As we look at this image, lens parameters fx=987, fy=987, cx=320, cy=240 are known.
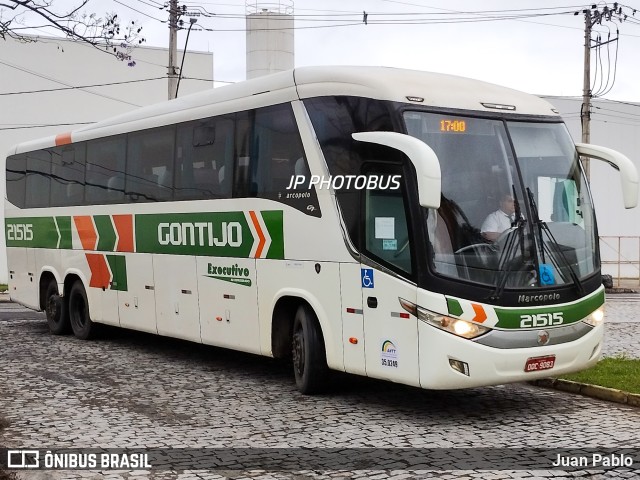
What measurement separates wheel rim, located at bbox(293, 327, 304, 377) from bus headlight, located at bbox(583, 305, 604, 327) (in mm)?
3187

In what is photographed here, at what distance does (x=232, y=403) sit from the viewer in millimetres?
10906

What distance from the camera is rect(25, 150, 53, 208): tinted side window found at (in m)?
18.5

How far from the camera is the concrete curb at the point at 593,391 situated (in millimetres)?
10422

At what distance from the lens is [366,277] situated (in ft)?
33.6

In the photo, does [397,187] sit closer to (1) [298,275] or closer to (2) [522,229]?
(2) [522,229]

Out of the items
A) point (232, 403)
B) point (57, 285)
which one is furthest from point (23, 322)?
point (232, 403)

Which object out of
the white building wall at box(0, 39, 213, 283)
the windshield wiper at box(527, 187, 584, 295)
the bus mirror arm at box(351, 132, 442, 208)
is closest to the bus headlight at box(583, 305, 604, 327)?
the windshield wiper at box(527, 187, 584, 295)

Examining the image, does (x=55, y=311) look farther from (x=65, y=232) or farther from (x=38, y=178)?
(x=38, y=178)

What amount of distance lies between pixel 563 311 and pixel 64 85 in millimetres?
36169

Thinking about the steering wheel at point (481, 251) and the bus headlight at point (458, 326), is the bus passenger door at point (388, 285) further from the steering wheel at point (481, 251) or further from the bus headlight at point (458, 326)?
the steering wheel at point (481, 251)

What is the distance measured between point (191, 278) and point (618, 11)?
27637 millimetres

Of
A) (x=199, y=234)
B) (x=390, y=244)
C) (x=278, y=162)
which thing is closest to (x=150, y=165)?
(x=199, y=234)

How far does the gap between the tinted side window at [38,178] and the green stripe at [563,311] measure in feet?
36.9

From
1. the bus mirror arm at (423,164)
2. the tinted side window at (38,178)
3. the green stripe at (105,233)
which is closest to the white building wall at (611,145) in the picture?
the tinted side window at (38,178)
